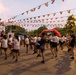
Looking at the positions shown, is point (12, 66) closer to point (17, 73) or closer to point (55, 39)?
point (17, 73)

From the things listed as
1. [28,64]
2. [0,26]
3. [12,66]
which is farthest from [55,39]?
[0,26]

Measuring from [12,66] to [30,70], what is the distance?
4.72 feet

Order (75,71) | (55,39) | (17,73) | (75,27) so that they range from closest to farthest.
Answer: (17,73), (75,71), (55,39), (75,27)

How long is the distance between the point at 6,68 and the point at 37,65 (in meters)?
1.96

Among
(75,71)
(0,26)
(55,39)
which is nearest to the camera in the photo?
(75,71)

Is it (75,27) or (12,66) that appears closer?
(12,66)

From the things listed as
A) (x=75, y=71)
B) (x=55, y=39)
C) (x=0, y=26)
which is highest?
(x=0, y=26)

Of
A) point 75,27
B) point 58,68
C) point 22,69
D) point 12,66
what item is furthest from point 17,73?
point 75,27

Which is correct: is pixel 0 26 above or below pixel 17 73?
above

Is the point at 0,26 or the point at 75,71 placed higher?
the point at 0,26

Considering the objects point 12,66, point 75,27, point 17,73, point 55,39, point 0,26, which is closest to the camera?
point 17,73

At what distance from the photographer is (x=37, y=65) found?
42.6ft

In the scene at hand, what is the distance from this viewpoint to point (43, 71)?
11523 millimetres

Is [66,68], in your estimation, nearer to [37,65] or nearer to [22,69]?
[37,65]
